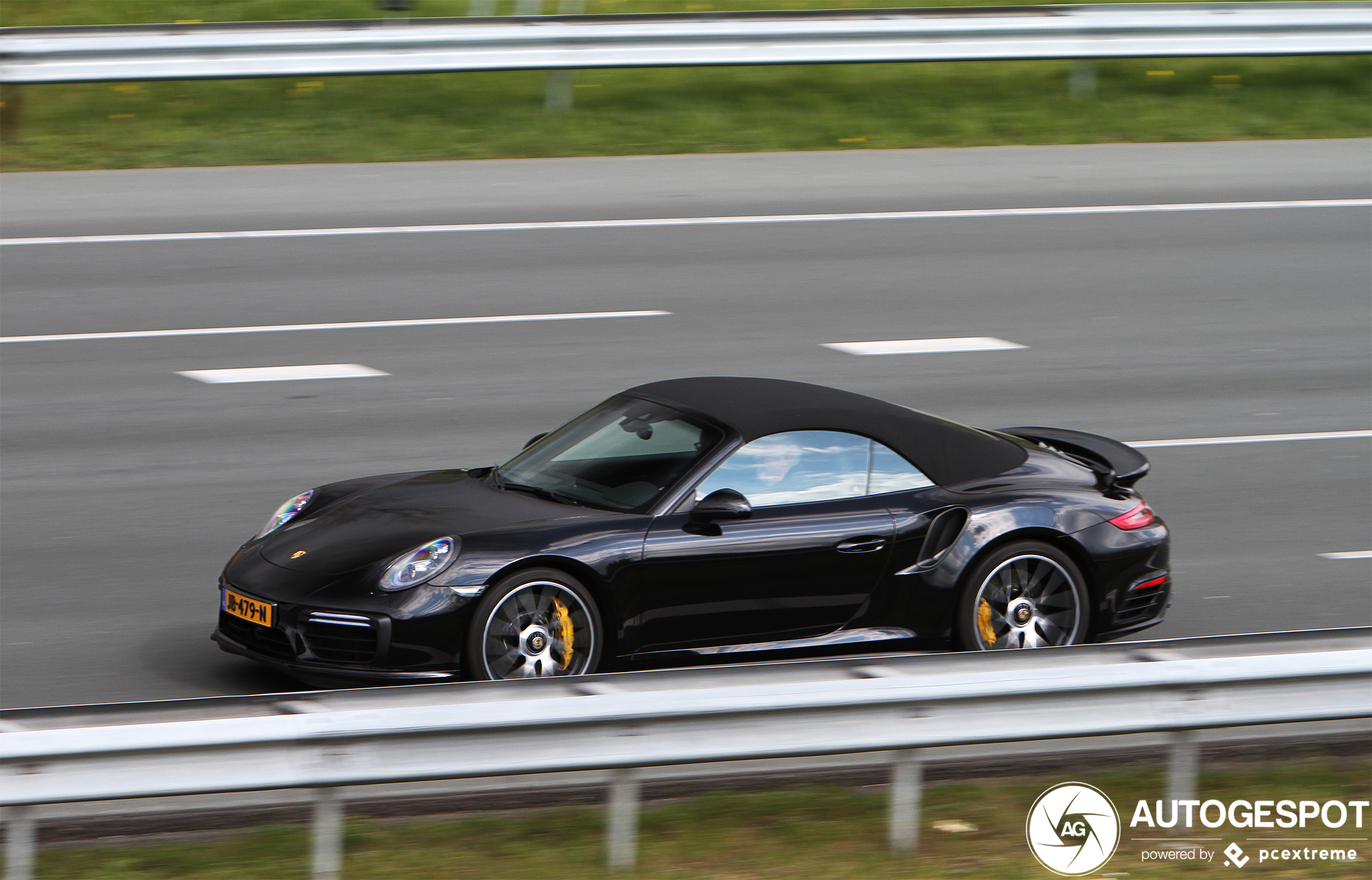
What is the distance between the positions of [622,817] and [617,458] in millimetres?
2396

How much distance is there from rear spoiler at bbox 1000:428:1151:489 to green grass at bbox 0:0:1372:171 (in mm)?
9627

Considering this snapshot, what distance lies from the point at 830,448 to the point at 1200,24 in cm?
1300

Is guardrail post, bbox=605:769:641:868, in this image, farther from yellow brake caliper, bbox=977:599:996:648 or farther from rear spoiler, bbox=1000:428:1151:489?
rear spoiler, bbox=1000:428:1151:489

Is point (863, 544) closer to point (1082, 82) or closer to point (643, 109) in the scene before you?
point (643, 109)

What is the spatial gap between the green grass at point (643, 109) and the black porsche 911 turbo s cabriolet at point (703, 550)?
9890mm

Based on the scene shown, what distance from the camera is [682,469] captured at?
7.13 m

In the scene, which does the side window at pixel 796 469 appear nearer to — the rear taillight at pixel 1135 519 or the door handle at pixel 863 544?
the door handle at pixel 863 544

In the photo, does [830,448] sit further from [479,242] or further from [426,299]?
[479,242]

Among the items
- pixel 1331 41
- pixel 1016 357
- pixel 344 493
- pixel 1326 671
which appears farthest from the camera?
pixel 1331 41

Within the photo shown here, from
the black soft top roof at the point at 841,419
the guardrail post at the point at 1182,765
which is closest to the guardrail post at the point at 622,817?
the guardrail post at the point at 1182,765

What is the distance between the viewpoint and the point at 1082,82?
1911cm

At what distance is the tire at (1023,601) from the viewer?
23.9ft

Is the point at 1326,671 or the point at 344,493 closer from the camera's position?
the point at 1326,671

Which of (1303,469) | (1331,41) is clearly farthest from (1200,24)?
(1303,469)
